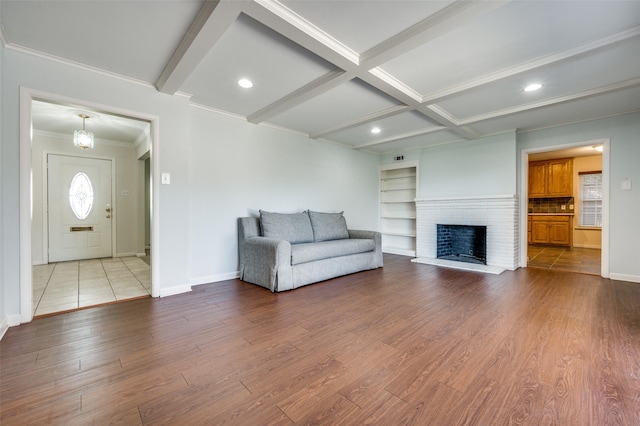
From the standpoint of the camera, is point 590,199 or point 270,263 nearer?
point 270,263

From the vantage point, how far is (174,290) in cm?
311

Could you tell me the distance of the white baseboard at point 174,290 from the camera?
304 centimetres

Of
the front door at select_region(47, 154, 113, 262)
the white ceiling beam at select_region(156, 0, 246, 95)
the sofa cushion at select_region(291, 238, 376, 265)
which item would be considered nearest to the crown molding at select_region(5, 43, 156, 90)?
the white ceiling beam at select_region(156, 0, 246, 95)

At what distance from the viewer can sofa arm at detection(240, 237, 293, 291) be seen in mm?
3199

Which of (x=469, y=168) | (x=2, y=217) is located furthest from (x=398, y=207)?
(x=2, y=217)

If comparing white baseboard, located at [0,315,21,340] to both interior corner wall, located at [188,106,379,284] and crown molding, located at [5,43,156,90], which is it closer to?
interior corner wall, located at [188,106,379,284]

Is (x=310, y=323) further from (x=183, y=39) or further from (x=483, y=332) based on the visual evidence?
(x=183, y=39)

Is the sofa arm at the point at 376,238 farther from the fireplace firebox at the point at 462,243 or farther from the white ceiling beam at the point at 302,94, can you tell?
the white ceiling beam at the point at 302,94

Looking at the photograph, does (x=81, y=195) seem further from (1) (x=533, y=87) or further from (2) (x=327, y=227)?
(1) (x=533, y=87)

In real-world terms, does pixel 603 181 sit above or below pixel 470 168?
below

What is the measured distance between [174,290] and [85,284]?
1466 millimetres

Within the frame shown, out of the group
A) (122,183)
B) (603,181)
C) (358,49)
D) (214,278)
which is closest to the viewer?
(358,49)

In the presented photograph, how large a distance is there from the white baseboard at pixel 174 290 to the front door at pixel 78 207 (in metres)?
3.68

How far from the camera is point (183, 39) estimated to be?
7.04 feet
